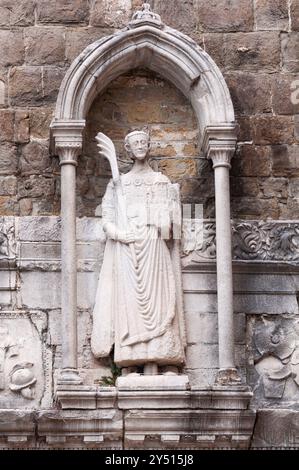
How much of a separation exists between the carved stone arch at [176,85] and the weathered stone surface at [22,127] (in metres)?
0.36

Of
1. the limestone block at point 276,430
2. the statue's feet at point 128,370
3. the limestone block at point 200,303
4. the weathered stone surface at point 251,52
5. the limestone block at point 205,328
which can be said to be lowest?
the limestone block at point 276,430

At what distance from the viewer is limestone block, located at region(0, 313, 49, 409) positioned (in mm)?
14461

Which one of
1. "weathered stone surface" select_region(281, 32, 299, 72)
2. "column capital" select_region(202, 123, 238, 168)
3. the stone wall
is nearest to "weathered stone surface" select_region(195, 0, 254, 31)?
the stone wall

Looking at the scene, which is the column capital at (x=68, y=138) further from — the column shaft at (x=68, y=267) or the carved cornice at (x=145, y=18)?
the carved cornice at (x=145, y=18)

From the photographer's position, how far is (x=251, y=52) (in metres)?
15.4

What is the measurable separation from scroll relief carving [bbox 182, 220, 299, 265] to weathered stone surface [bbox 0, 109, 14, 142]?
139cm

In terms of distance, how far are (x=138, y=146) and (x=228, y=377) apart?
175 cm

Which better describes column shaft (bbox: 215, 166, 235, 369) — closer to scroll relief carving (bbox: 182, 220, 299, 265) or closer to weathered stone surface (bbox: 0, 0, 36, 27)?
scroll relief carving (bbox: 182, 220, 299, 265)

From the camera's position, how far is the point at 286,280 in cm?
1488

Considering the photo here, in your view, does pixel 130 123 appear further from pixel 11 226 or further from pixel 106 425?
pixel 106 425

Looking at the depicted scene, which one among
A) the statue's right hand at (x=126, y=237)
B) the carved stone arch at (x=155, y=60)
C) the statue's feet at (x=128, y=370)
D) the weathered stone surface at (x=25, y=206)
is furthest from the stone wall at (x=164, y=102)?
the statue's feet at (x=128, y=370)

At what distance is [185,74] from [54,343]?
2.12m

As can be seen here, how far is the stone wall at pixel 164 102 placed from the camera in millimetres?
15031
